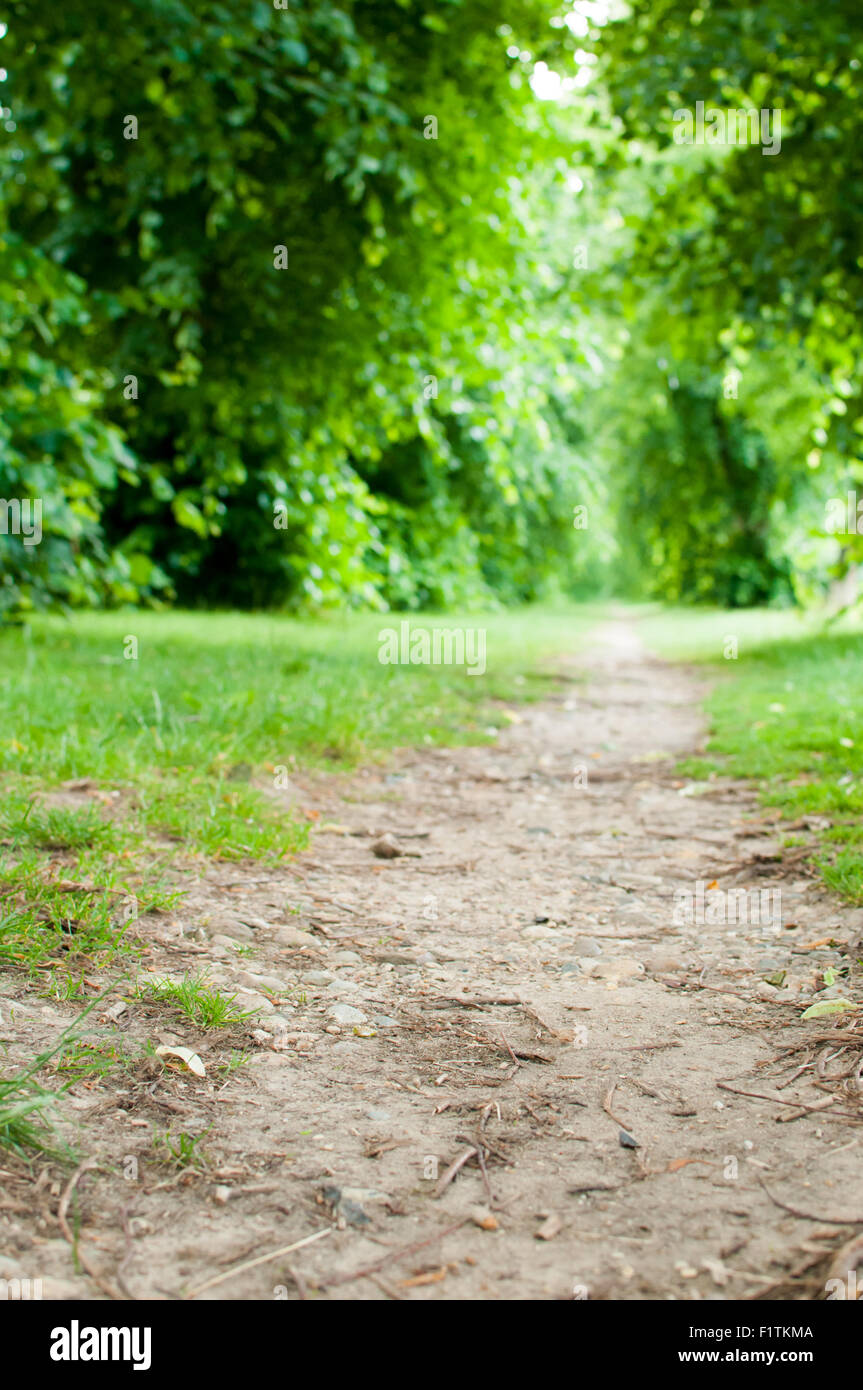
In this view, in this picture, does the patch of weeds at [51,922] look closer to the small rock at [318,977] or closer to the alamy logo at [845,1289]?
the small rock at [318,977]

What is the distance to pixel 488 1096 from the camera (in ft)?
7.05

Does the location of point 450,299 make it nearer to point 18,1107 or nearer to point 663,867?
point 663,867

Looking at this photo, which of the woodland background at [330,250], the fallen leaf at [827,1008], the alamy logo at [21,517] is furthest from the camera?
the alamy logo at [21,517]

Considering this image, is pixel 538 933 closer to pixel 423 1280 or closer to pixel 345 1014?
pixel 345 1014

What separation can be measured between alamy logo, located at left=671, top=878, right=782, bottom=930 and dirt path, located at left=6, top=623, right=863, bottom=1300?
0.18ft

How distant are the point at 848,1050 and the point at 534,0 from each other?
9532mm

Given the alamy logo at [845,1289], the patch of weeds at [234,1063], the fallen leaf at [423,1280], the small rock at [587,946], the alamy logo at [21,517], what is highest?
the alamy logo at [21,517]

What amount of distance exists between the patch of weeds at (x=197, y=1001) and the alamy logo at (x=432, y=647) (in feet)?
20.0

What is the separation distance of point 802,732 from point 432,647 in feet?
17.9

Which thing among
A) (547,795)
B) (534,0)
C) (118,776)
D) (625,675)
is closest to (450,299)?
(534,0)

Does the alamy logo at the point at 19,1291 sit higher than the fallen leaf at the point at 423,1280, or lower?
higher

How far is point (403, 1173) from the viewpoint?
73.0 inches

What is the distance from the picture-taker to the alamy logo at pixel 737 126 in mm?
8414
